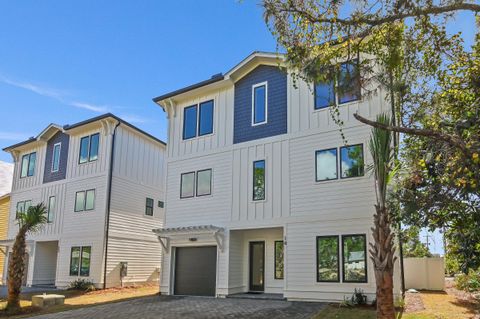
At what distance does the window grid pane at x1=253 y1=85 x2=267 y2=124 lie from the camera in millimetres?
16219

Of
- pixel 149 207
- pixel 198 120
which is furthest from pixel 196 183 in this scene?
pixel 149 207

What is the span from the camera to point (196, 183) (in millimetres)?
17281

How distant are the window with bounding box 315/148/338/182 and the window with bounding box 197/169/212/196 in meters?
4.70

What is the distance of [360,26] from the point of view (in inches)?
331

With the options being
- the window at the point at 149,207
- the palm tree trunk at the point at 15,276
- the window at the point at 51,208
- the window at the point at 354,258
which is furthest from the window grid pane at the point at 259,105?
the window at the point at 51,208

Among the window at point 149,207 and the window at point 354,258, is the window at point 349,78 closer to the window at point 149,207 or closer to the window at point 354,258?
the window at point 354,258

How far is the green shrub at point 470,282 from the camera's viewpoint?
46.5 feet

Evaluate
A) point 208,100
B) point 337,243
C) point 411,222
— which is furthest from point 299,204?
point 208,100

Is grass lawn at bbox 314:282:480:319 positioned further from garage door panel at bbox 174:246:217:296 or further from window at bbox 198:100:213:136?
window at bbox 198:100:213:136

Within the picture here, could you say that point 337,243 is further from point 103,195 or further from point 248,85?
point 103,195

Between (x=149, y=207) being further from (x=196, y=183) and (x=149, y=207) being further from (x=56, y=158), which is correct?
(x=196, y=183)

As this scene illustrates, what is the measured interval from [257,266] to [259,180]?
11.2 feet

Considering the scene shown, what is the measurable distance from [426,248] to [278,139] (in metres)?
13.4

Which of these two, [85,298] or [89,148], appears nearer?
[85,298]
